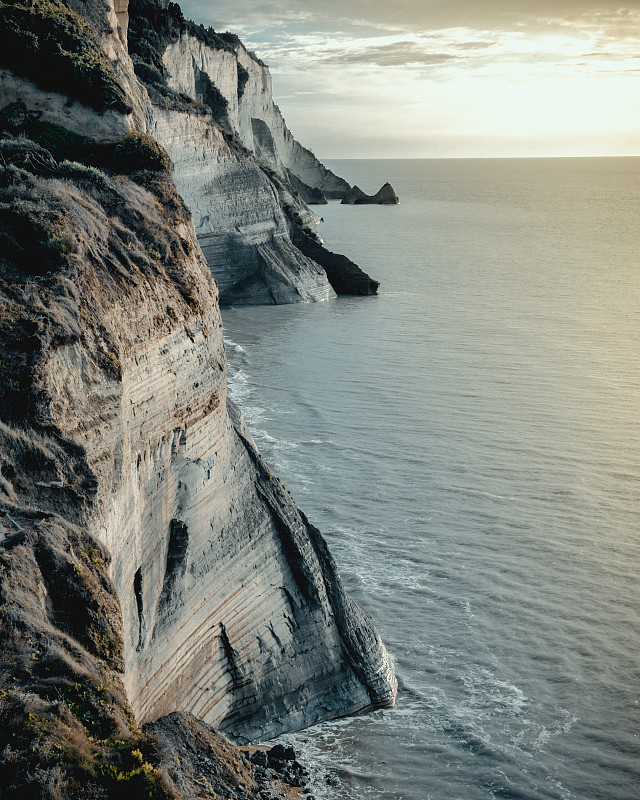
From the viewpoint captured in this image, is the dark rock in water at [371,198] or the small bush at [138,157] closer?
the small bush at [138,157]

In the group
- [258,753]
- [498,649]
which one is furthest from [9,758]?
[498,649]

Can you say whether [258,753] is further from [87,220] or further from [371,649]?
[87,220]

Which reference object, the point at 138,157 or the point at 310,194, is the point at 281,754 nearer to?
the point at 138,157

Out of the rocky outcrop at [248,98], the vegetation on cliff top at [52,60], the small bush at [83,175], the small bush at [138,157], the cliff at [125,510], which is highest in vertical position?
the rocky outcrop at [248,98]

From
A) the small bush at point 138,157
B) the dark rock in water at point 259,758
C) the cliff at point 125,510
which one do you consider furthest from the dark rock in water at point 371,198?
the dark rock in water at point 259,758

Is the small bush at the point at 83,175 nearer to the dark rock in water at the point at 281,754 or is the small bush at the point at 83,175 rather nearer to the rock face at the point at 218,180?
the dark rock in water at the point at 281,754

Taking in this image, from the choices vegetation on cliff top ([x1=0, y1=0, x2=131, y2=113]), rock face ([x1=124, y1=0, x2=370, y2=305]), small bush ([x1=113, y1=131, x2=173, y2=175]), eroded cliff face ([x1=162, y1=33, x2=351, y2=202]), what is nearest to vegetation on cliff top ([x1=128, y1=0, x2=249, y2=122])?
rock face ([x1=124, y1=0, x2=370, y2=305])
